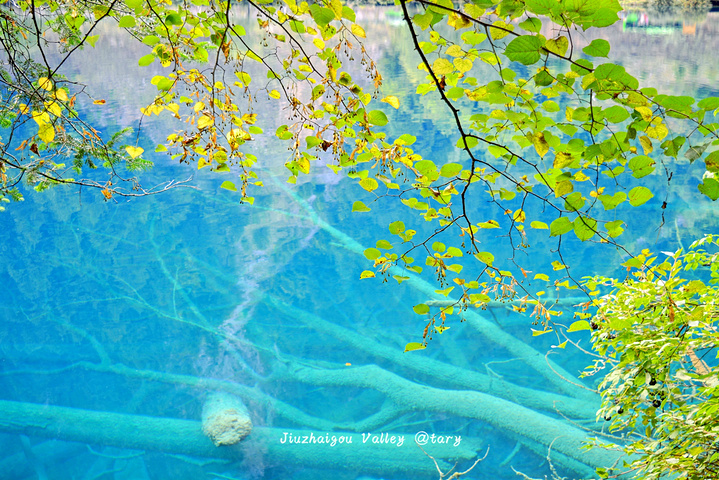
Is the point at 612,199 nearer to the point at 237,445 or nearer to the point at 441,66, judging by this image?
the point at 441,66

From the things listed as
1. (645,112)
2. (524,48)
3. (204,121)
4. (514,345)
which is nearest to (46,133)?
(204,121)

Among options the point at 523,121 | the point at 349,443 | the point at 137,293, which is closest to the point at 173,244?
the point at 137,293

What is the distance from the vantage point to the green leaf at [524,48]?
3.14 ft

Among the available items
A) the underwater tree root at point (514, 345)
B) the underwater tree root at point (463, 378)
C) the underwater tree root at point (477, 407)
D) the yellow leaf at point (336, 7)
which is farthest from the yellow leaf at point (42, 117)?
the underwater tree root at point (463, 378)

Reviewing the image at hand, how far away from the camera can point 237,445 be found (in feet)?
→ 14.1

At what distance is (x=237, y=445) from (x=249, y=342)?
4.64 feet

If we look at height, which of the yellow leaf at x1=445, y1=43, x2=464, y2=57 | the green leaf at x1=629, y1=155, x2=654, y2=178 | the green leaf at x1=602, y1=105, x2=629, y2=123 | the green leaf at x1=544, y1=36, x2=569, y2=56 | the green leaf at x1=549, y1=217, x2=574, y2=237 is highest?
the yellow leaf at x1=445, y1=43, x2=464, y2=57

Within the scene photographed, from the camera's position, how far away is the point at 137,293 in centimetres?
627

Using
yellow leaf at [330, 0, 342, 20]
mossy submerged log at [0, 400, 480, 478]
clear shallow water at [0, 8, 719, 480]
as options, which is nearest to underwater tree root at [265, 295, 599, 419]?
clear shallow water at [0, 8, 719, 480]

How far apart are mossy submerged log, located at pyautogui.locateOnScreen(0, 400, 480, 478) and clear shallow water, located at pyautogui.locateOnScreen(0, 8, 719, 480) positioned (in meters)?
0.02

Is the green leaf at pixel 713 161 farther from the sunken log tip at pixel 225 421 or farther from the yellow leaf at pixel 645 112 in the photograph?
the sunken log tip at pixel 225 421

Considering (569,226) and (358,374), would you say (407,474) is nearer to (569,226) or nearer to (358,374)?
(358,374)

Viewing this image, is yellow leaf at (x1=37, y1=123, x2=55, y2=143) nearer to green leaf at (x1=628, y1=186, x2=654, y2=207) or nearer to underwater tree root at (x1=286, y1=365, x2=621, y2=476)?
green leaf at (x1=628, y1=186, x2=654, y2=207)

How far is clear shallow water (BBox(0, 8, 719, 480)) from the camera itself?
4.29m
